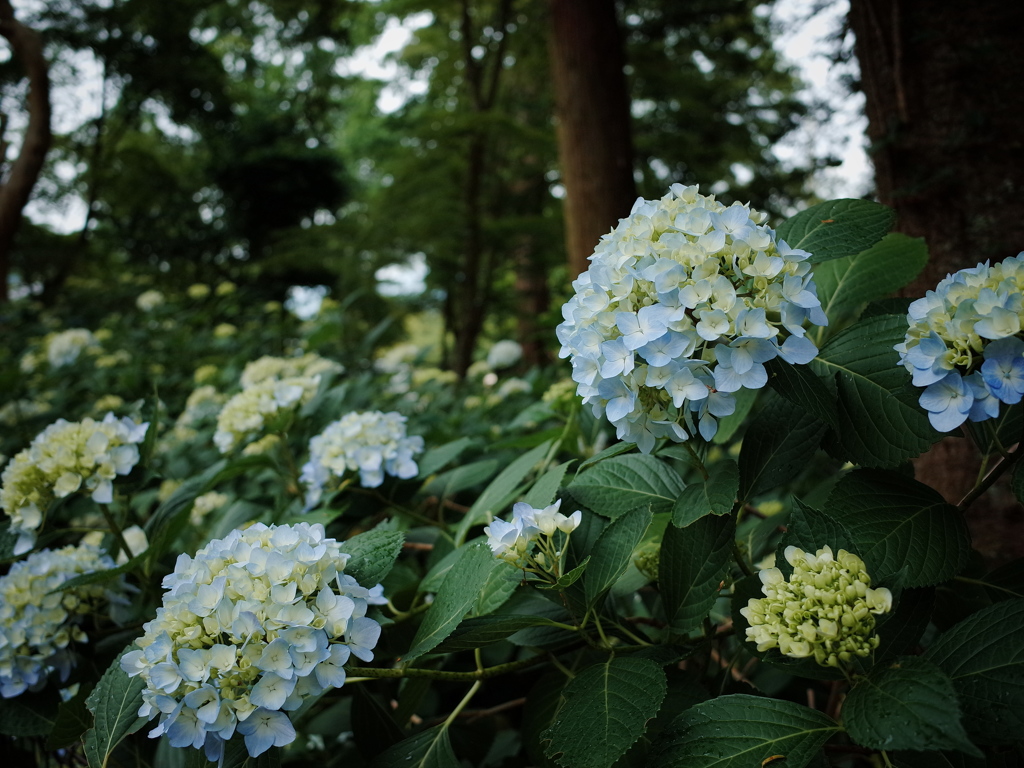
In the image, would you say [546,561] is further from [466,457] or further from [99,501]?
[466,457]

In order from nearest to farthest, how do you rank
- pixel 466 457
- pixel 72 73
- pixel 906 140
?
pixel 906 140, pixel 466 457, pixel 72 73

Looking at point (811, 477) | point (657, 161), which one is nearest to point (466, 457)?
point (811, 477)

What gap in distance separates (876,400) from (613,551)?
367 millimetres

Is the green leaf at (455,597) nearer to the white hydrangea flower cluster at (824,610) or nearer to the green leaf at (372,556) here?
the green leaf at (372,556)

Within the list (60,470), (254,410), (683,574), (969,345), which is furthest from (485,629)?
(254,410)

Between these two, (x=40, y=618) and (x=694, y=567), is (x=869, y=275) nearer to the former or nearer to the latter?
(x=694, y=567)

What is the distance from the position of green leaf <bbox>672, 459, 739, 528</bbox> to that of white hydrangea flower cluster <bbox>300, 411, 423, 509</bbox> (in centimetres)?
74

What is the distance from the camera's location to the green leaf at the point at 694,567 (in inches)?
33.5

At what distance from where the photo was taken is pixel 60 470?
1274 mm

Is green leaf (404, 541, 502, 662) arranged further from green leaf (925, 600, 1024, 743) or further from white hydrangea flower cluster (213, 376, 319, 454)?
white hydrangea flower cluster (213, 376, 319, 454)

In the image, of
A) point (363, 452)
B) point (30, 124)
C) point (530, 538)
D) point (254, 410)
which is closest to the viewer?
point (530, 538)

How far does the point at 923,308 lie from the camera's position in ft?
2.48

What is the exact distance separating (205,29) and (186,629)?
38.8 feet

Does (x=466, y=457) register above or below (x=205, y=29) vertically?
below
